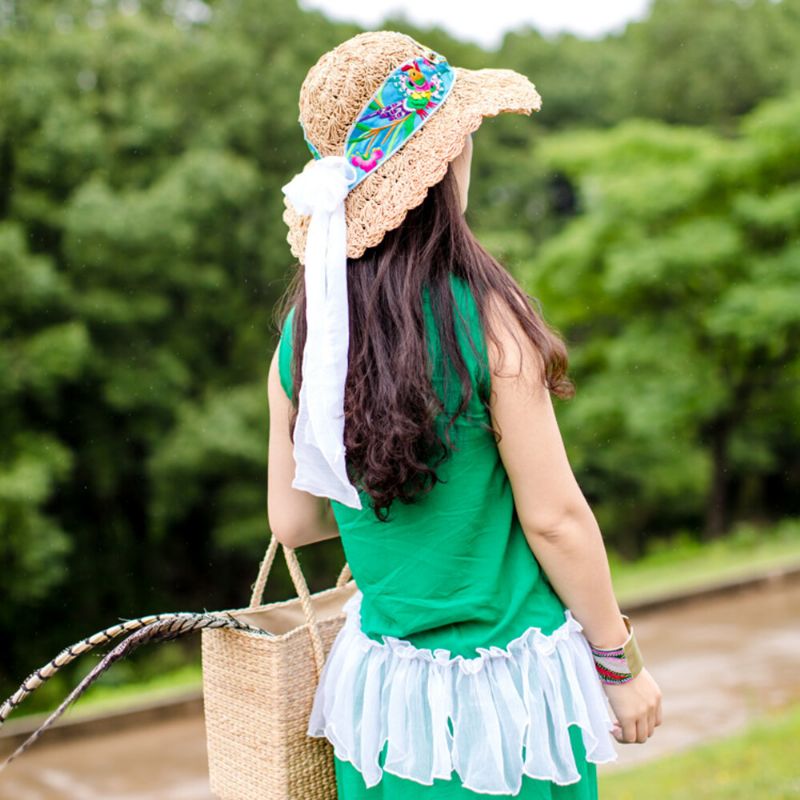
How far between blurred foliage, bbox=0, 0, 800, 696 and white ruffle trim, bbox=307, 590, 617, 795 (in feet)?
29.4

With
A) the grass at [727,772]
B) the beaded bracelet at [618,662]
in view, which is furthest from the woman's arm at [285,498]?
the grass at [727,772]

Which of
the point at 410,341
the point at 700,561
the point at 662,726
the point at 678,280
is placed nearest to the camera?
the point at 410,341

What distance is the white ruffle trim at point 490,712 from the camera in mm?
1275

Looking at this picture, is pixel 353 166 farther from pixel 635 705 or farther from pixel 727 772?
pixel 727 772

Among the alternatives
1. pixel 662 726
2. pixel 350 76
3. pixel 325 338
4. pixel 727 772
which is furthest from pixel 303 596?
pixel 662 726

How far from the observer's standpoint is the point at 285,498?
57.4 inches

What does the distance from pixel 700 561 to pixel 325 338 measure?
11.0 m

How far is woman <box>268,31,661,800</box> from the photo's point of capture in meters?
1.22

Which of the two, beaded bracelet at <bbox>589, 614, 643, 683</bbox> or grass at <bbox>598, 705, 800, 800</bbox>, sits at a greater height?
beaded bracelet at <bbox>589, 614, 643, 683</bbox>

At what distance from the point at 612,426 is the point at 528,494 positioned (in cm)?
1211

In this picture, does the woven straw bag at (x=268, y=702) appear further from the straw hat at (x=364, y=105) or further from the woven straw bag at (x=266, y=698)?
the straw hat at (x=364, y=105)

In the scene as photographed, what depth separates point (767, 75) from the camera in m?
16.7

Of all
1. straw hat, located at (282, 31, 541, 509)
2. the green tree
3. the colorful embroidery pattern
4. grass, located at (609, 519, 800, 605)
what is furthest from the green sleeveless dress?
the green tree

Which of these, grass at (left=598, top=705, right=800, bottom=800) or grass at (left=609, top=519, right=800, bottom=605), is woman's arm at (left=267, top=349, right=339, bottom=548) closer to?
grass at (left=598, top=705, right=800, bottom=800)
